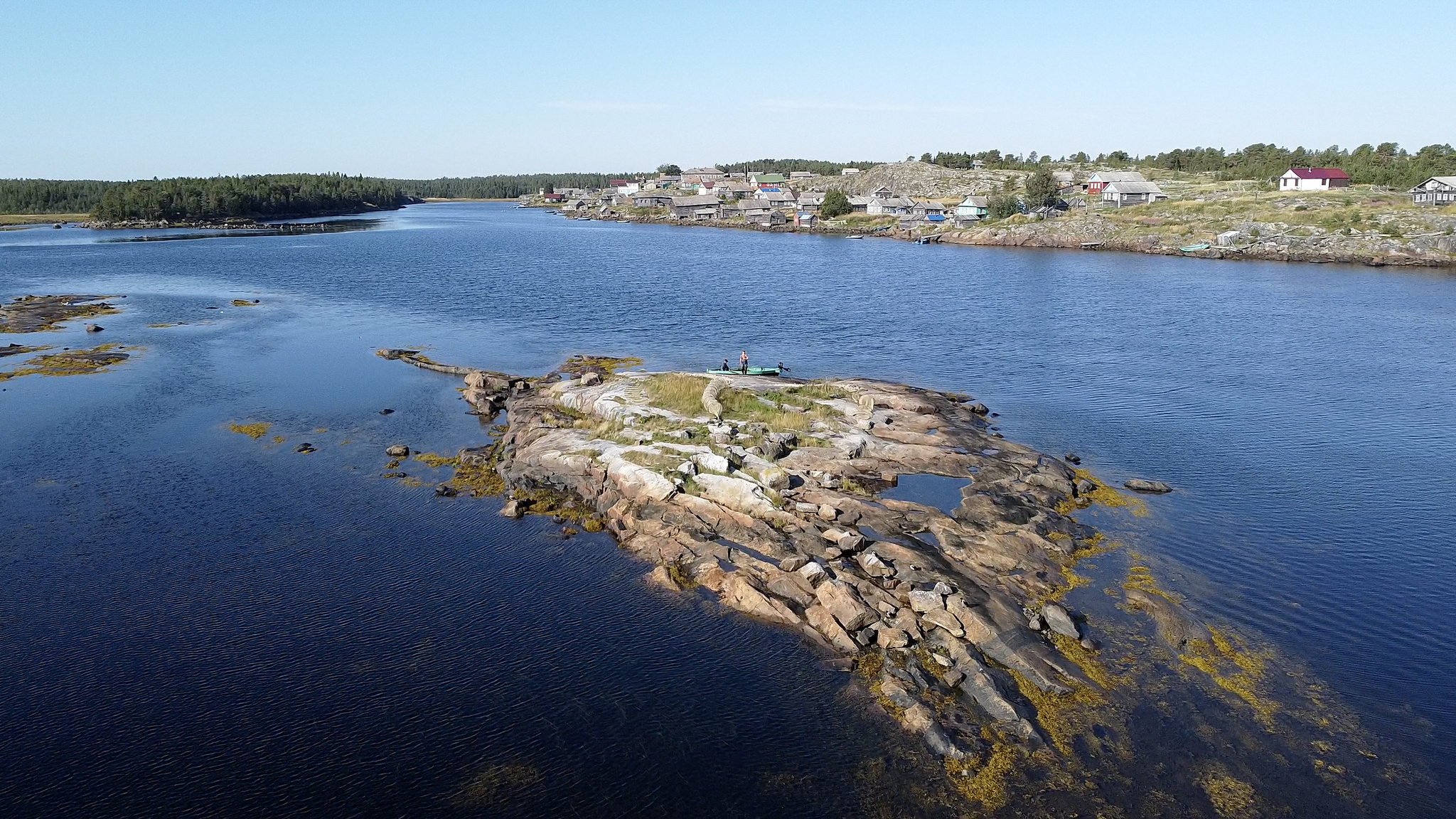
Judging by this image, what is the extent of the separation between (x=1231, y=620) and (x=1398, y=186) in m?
144

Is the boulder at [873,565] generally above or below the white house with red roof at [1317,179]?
below

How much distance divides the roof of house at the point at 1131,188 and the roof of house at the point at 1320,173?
19950mm

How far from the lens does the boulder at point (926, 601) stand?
25.9 m

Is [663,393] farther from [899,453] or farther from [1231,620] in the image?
[1231,620]

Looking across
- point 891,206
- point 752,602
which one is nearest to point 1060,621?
point 752,602

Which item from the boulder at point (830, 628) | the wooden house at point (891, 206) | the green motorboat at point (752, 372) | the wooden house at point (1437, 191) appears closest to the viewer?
the boulder at point (830, 628)

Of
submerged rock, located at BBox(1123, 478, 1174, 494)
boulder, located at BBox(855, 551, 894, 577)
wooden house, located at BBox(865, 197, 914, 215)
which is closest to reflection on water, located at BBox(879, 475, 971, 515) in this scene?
boulder, located at BBox(855, 551, 894, 577)

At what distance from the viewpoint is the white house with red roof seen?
441ft

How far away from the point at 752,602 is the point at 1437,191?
136 meters

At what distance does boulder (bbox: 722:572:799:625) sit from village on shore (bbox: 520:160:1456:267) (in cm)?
11152

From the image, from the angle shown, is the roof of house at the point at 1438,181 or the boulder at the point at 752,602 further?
the roof of house at the point at 1438,181

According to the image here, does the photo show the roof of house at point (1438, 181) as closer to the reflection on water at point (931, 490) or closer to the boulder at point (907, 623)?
the reflection on water at point (931, 490)

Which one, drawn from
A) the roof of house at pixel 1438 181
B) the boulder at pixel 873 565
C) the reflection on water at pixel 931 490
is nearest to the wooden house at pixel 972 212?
the roof of house at pixel 1438 181

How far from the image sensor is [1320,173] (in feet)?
442
